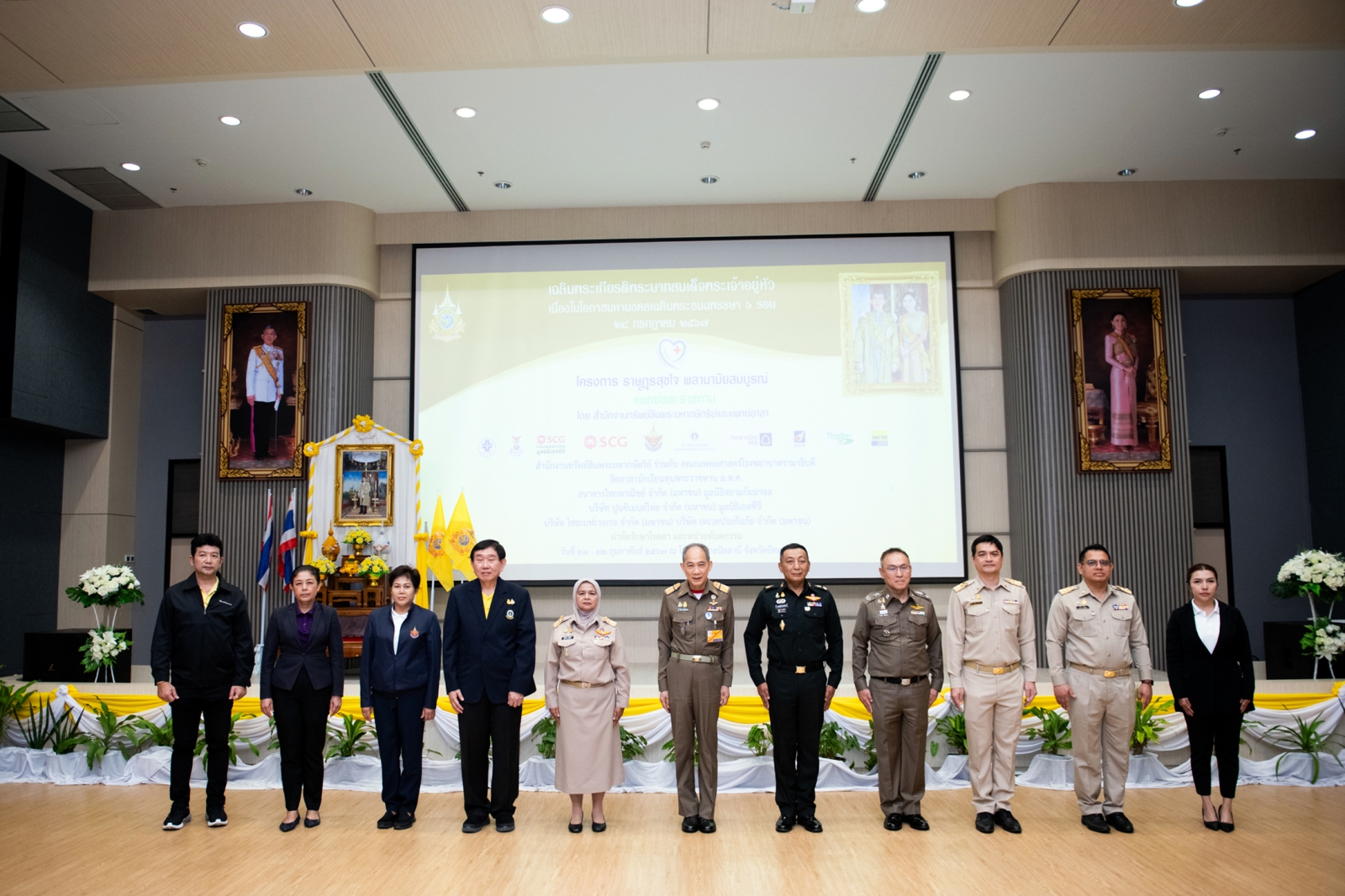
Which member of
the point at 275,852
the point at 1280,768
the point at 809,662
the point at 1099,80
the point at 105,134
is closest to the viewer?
the point at 275,852

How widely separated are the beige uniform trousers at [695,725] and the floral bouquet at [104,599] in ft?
15.0

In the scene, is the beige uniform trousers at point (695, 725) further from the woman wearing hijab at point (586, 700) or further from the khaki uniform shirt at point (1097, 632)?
the khaki uniform shirt at point (1097, 632)

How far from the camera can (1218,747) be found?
4383 millimetres

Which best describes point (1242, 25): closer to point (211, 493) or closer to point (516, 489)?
point (516, 489)

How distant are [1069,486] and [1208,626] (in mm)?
3384

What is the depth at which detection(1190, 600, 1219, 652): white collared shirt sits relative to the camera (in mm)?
4410

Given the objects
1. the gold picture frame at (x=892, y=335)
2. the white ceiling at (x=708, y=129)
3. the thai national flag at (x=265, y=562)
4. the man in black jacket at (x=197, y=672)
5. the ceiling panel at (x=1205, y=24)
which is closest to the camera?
the ceiling panel at (x=1205, y=24)

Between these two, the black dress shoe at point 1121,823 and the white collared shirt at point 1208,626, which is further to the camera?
the white collared shirt at point 1208,626

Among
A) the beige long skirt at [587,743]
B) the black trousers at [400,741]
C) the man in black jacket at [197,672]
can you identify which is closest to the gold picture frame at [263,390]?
the man in black jacket at [197,672]

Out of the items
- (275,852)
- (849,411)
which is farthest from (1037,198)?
(275,852)

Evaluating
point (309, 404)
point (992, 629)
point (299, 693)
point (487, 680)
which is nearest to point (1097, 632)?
point (992, 629)

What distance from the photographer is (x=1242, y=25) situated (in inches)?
175

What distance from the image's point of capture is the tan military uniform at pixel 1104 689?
439cm

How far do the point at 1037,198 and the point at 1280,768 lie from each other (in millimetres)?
4918
